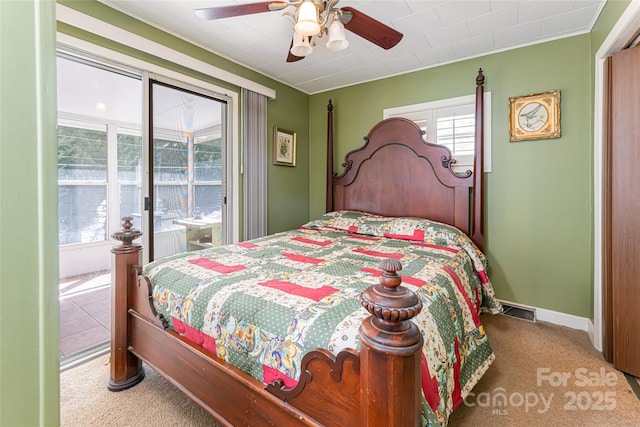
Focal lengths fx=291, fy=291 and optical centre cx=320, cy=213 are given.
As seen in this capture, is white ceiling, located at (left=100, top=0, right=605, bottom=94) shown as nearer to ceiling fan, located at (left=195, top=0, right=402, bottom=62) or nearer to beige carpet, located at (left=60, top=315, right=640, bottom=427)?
ceiling fan, located at (left=195, top=0, right=402, bottom=62)

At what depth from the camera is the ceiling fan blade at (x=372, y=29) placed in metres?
1.71

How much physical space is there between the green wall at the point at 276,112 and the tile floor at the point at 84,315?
1.83m

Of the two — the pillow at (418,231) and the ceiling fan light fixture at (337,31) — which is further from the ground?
the ceiling fan light fixture at (337,31)

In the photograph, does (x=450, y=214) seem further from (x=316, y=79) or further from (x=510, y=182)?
(x=316, y=79)

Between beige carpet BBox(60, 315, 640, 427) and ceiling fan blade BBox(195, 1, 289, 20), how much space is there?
2.21 metres

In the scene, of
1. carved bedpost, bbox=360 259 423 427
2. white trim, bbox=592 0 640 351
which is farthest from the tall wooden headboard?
carved bedpost, bbox=360 259 423 427

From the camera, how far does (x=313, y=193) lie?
13.3ft

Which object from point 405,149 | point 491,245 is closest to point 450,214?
point 491,245

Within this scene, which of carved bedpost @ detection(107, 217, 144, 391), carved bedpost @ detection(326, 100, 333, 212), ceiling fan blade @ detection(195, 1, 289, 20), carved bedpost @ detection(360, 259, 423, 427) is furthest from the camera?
carved bedpost @ detection(326, 100, 333, 212)

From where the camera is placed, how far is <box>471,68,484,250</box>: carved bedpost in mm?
2697

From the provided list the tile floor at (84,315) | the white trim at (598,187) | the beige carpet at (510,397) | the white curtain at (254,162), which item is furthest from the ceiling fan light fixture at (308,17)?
the tile floor at (84,315)

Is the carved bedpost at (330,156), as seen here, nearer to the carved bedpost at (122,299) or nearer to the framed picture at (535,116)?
the framed picture at (535,116)

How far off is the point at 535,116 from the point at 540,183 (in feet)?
1.95

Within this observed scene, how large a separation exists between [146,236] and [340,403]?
7.36 ft
